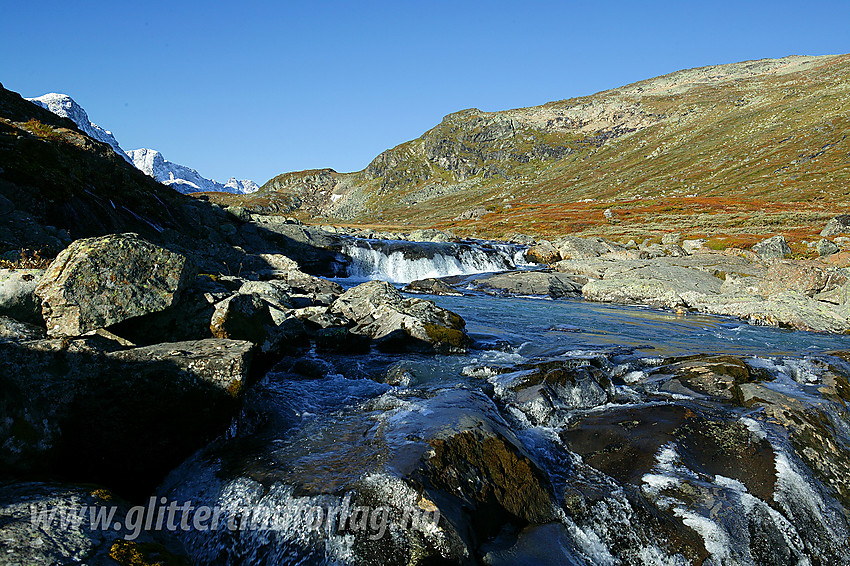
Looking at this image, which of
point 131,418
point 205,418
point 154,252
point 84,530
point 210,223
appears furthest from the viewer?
point 210,223

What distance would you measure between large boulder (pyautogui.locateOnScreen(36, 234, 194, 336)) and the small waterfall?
3370 cm

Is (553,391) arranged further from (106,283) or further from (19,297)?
(19,297)

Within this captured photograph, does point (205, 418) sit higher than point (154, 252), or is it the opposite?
point (154, 252)

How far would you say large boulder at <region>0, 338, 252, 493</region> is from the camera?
5270mm

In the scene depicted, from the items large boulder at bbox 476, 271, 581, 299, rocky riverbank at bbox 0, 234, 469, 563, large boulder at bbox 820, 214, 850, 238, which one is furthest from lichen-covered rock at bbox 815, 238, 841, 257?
rocky riverbank at bbox 0, 234, 469, 563

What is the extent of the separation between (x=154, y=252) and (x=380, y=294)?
33.2 feet

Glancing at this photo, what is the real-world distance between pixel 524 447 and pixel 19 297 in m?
9.15

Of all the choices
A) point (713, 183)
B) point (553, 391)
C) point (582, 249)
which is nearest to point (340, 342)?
point (553, 391)

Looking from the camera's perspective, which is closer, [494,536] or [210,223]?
[494,536]

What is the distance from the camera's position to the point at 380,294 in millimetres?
18031

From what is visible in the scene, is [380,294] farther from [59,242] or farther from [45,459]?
[45,459]

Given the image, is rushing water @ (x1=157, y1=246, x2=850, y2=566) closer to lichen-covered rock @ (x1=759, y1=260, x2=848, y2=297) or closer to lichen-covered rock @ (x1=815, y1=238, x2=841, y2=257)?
lichen-covered rock @ (x1=759, y1=260, x2=848, y2=297)

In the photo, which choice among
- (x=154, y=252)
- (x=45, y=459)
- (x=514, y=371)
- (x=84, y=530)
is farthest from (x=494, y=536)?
(x=154, y=252)

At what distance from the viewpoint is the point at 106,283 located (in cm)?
777
